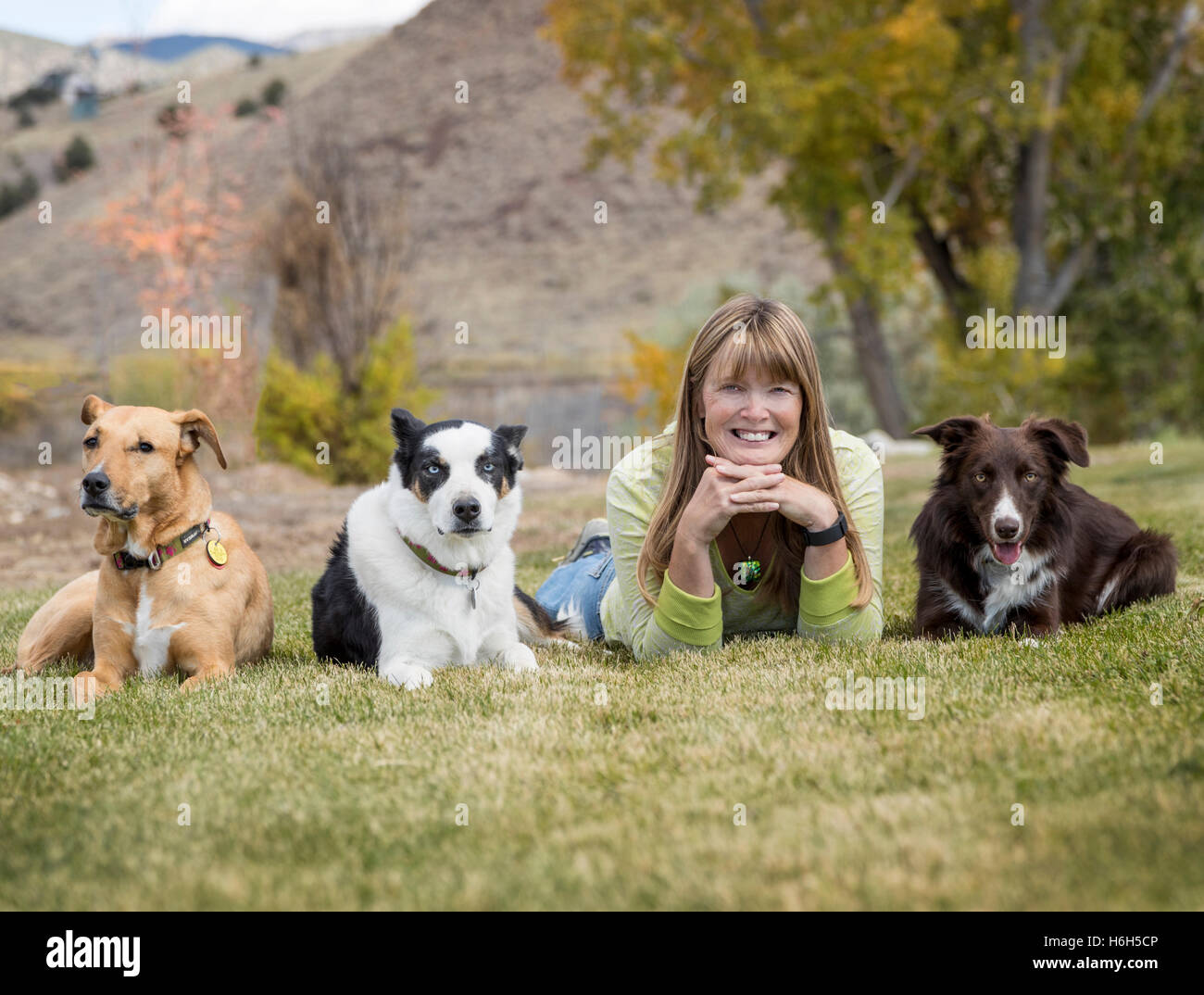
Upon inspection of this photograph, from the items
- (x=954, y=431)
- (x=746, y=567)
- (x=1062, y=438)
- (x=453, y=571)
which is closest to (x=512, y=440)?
(x=453, y=571)

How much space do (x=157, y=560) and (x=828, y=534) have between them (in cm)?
258

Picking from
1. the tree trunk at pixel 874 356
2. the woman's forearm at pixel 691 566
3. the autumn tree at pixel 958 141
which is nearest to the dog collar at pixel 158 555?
the woman's forearm at pixel 691 566

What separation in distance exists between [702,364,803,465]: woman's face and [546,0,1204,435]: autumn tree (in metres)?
13.5

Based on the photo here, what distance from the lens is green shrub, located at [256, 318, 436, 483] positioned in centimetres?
1434

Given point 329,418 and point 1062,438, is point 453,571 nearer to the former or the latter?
point 1062,438

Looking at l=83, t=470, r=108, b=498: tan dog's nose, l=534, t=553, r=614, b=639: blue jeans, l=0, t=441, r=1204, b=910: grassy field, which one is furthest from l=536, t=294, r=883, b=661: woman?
l=83, t=470, r=108, b=498: tan dog's nose

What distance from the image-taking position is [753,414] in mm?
3951

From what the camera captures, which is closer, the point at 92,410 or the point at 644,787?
the point at 644,787

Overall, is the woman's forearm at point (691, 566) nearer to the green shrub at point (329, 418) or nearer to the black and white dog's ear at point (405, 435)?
the black and white dog's ear at point (405, 435)

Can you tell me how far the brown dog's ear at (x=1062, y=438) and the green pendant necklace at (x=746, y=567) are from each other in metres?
1.19

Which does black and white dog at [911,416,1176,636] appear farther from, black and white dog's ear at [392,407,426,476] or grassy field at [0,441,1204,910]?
black and white dog's ear at [392,407,426,476]

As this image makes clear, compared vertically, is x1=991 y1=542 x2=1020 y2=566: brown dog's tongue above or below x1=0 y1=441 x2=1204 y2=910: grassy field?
above
